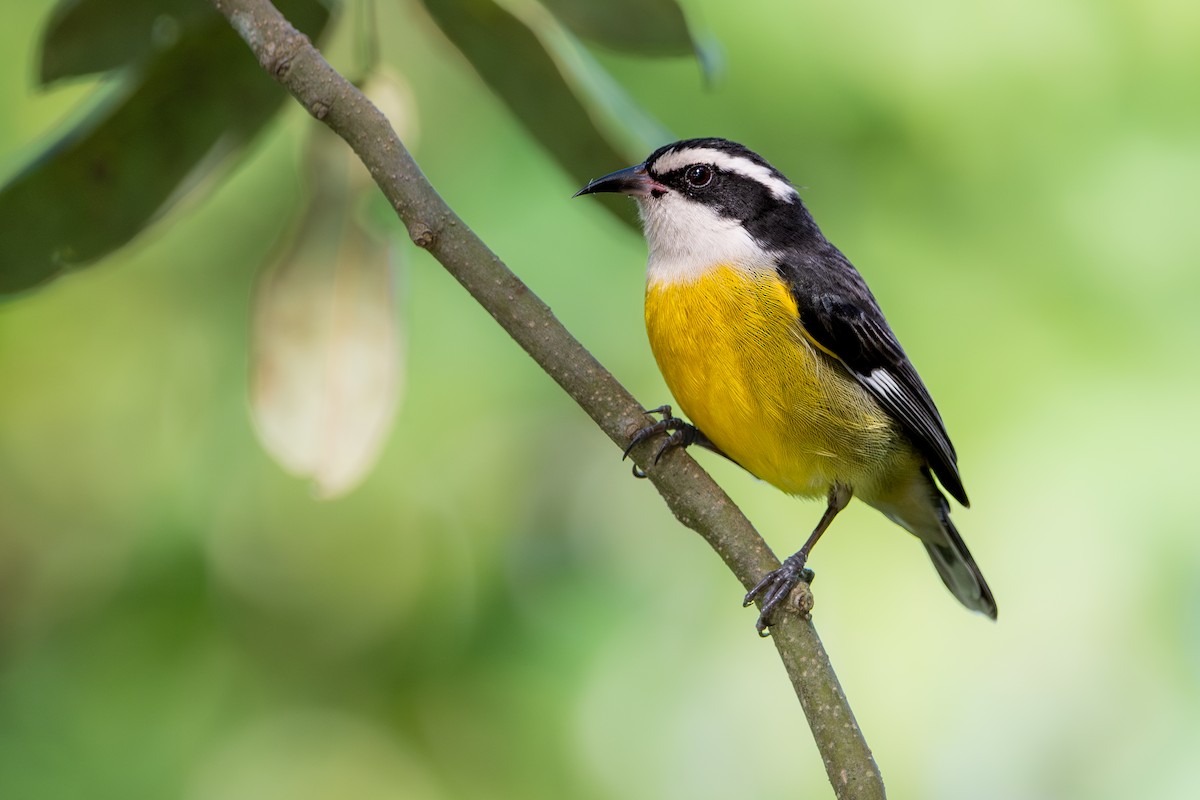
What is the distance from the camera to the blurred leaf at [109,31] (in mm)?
2176

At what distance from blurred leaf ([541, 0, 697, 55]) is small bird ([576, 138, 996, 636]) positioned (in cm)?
34

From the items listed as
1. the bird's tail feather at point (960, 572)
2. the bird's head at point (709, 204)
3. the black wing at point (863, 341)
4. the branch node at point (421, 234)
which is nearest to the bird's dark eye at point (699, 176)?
the bird's head at point (709, 204)

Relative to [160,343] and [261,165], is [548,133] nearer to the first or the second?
[261,165]

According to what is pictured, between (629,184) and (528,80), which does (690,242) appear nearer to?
(629,184)

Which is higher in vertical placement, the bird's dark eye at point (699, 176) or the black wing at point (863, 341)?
the bird's dark eye at point (699, 176)

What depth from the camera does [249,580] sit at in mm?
4082

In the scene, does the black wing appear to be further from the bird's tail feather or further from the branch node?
the branch node

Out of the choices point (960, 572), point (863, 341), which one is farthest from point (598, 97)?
point (960, 572)

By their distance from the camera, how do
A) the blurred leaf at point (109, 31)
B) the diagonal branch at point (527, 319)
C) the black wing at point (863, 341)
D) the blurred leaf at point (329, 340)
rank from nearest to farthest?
the diagonal branch at point (527, 319) < the blurred leaf at point (109, 31) < the blurred leaf at point (329, 340) < the black wing at point (863, 341)

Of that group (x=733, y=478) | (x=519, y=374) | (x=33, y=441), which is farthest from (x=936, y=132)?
(x=33, y=441)

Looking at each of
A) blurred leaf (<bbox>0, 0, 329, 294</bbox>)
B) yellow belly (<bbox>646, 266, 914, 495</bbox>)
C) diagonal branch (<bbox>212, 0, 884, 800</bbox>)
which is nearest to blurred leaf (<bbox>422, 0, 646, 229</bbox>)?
blurred leaf (<bbox>0, 0, 329, 294</bbox>)

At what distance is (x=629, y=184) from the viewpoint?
9.73ft

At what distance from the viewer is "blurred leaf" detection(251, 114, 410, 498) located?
8.09 ft

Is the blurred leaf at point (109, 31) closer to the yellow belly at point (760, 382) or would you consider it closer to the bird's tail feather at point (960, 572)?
the yellow belly at point (760, 382)
